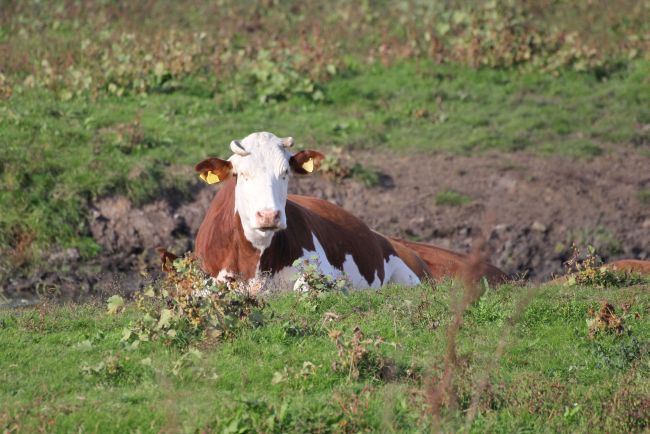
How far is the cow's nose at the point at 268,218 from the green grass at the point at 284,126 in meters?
5.28

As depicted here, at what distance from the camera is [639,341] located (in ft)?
30.2

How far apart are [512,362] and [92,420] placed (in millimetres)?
3021

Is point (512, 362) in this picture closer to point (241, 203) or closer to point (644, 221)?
point (241, 203)

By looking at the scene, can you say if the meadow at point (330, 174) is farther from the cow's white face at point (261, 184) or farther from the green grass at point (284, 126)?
the cow's white face at point (261, 184)

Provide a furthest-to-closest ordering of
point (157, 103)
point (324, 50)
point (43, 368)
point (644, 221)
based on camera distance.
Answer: point (324, 50) → point (157, 103) → point (644, 221) → point (43, 368)

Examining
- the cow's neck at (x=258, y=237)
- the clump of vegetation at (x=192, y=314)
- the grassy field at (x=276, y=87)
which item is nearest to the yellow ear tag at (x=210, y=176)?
the cow's neck at (x=258, y=237)

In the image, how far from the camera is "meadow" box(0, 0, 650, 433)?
7.86m

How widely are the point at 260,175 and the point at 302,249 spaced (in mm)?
1061

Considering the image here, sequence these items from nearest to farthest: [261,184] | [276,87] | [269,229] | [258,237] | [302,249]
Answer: [269,229] → [261,184] → [258,237] → [302,249] → [276,87]

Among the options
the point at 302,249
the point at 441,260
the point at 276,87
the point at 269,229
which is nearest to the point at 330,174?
the point at 276,87

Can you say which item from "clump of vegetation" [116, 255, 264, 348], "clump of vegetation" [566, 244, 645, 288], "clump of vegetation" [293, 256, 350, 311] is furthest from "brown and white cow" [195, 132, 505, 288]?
"clump of vegetation" [566, 244, 645, 288]

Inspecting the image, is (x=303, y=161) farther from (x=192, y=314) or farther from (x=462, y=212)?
(x=462, y=212)

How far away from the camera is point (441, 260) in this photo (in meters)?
14.7

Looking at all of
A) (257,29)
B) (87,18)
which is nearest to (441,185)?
(257,29)
